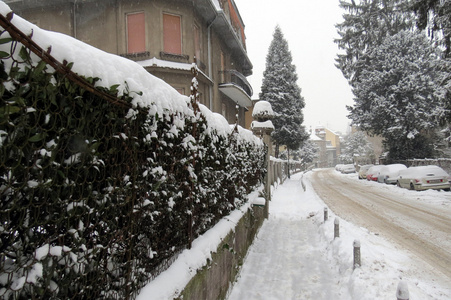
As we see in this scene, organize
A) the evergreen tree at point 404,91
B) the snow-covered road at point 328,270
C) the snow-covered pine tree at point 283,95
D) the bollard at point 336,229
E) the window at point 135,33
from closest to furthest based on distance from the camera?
the snow-covered road at point 328,270, the bollard at point 336,229, the window at point 135,33, the evergreen tree at point 404,91, the snow-covered pine tree at point 283,95

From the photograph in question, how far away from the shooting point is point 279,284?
5.01 meters

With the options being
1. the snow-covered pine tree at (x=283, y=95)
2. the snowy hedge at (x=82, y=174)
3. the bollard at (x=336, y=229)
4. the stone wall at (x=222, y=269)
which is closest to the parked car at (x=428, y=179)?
the bollard at (x=336, y=229)

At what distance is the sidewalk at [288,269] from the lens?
15.4 ft

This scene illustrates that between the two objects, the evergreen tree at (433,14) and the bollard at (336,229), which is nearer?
the bollard at (336,229)

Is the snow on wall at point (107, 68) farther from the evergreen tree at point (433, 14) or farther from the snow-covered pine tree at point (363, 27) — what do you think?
the snow-covered pine tree at point (363, 27)

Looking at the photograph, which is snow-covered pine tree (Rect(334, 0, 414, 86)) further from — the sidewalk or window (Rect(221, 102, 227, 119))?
the sidewalk

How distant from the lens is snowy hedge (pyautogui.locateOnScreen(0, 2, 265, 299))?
45.0 inches

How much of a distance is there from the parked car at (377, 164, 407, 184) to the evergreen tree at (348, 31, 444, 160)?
400 centimetres

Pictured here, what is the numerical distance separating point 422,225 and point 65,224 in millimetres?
10622

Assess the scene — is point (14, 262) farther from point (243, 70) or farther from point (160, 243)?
point (243, 70)

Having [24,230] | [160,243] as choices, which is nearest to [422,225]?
[160,243]

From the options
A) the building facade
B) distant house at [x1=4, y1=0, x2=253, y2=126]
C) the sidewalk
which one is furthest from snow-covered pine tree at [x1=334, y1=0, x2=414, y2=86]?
the building facade

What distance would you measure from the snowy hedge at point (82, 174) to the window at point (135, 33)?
1153 cm

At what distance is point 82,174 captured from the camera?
1.55 metres
